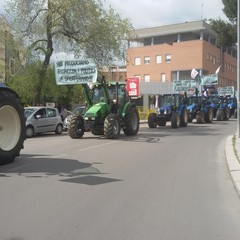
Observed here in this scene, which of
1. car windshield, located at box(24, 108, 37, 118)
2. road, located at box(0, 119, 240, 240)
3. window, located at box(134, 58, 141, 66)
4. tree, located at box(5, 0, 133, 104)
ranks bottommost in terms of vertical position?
road, located at box(0, 119, 240, 240)

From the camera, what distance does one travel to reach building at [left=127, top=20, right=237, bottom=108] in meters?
75.7

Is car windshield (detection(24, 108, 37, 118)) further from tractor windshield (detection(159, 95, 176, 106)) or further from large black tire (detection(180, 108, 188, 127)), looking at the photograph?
large black tire (detection(180, 108, 188, 127))

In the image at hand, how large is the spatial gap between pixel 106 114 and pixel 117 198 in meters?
12.7

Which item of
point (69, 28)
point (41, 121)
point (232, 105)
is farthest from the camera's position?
point (232, 105)

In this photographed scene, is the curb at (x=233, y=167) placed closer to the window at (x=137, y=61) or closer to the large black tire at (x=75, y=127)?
the large black tire at (x=75, y=127)

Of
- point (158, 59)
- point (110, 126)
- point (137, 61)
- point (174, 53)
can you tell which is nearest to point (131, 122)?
point (110, 126)

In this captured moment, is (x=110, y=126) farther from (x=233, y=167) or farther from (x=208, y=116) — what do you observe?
(x=208, y=116)

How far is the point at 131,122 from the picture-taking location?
72.1 ft

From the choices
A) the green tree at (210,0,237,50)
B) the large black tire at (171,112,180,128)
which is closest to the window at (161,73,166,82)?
the green tree at (210,0,237,50)

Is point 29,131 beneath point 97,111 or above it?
beneath

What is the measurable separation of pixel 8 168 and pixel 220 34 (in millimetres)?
34063

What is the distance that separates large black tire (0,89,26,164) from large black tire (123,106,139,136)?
9.96 m

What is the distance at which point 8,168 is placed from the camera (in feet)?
36.1

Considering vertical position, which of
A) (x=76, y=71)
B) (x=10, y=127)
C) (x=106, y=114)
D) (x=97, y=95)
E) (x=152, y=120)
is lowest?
(x=152, y=120)
